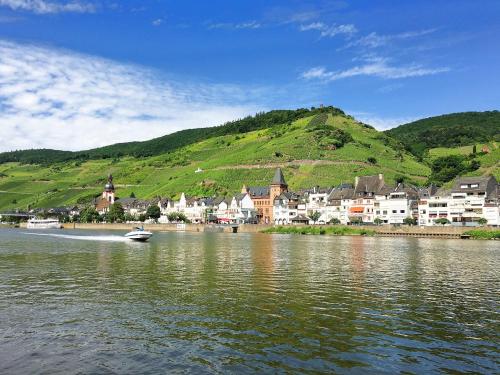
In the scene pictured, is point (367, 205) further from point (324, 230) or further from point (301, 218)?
point (324, 230)

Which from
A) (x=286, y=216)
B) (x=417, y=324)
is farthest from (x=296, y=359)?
(x=286, y=216)

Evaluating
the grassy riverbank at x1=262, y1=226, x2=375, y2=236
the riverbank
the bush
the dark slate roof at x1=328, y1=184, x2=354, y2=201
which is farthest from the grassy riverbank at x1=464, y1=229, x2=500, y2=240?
the dark slate roof at x1=328, y1=184, x2=354, y2=201

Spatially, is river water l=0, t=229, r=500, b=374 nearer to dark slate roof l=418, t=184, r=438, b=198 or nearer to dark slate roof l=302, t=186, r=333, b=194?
dark slate roof l=418, t=184, r=438, b=198

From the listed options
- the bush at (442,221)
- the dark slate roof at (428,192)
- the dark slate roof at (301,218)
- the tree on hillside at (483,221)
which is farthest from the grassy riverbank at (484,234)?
the dark slate roof at (301,218)

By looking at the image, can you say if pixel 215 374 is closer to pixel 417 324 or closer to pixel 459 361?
pixel 459 361

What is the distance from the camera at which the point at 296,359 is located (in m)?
18.3

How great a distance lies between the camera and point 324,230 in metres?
132

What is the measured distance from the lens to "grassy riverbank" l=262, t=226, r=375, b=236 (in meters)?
124

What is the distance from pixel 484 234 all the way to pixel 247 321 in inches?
3770

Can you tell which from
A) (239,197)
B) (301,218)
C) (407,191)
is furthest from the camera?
(239,197)

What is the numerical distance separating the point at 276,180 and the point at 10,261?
139 m

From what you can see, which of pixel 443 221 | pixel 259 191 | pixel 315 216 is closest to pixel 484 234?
pixel 443 221

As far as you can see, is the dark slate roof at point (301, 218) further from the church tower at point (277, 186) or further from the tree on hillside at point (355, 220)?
the church tower at point (277, 186)

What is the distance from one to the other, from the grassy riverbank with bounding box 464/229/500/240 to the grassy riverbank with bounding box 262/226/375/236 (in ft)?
77.3
